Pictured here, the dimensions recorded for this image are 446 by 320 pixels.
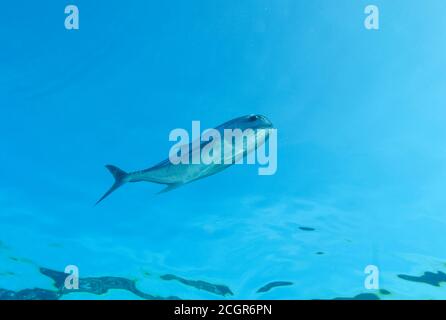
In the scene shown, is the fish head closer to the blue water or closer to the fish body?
the fish body

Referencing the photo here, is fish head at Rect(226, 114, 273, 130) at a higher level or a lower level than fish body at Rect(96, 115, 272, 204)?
higher

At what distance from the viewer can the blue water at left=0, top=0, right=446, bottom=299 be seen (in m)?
8.95

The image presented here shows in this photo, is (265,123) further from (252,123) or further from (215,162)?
(215,162)

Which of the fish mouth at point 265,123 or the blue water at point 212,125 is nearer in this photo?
the fish mouth at point 265,123

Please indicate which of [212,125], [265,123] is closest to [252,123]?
[265,123]

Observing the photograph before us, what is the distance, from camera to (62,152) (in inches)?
417

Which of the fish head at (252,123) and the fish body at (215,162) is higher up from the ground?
the fish head at (252,123)

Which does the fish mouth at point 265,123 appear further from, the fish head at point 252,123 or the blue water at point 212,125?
the blue water at point 212,125

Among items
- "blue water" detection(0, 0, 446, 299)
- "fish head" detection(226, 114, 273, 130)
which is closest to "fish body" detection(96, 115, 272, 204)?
"fish head" detection(226, 114, 273, 130)

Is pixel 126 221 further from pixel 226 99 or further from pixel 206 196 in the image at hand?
pixel 226 99

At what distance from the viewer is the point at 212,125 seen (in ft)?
31.4

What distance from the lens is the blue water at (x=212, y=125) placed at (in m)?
8.95

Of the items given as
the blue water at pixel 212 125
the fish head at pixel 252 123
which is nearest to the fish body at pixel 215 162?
the fish head at pixel 252 123
